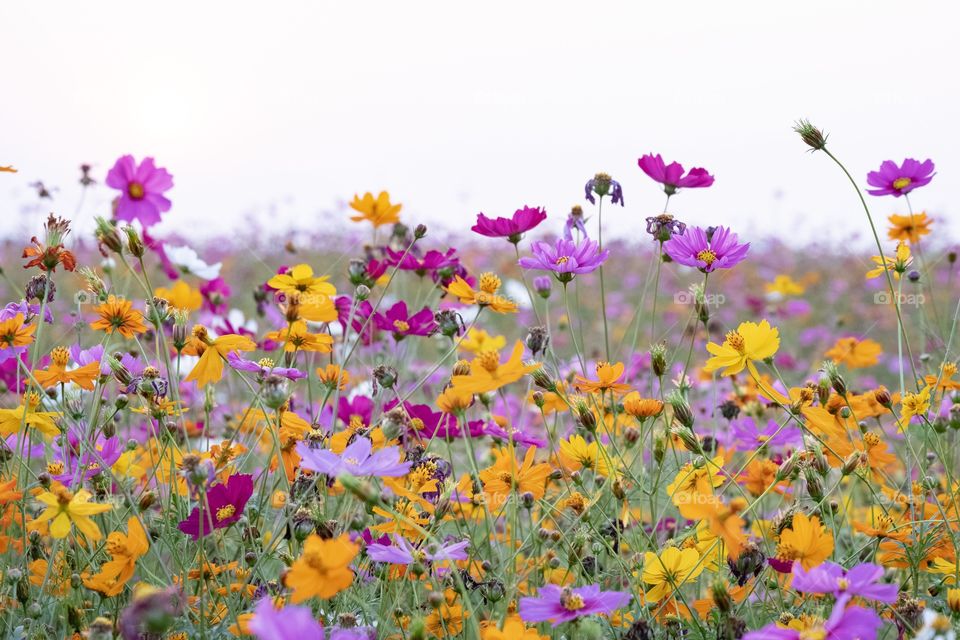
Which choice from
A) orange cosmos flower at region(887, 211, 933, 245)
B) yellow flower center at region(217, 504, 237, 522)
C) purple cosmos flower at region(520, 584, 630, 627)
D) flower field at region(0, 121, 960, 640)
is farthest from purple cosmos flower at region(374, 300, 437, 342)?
orange cosmos flower at region(887, 211, 933, 245)

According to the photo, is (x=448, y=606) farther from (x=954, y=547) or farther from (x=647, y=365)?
(x=647, y=365)


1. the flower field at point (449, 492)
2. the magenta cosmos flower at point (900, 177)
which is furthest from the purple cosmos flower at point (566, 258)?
the magenta cosmos flower at point (900, 177)

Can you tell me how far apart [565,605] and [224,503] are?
1.25 ft

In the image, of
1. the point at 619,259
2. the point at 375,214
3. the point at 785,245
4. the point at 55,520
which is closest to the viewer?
the point at 55,520

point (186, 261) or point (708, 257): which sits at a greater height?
point (708, 257)

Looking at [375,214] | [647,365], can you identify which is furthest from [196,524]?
[647,365]

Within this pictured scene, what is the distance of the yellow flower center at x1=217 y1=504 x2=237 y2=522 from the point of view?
0.91 m

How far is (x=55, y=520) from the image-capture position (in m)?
0.78

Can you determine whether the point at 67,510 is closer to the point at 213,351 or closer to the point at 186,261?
the point at 213,351

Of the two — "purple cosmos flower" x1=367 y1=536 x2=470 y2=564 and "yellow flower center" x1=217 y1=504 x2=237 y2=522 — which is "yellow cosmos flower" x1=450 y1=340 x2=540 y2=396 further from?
"yellow flower center" x1=217 y1=504 x2=237 y2=522

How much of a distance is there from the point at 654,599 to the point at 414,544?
26 centimetres

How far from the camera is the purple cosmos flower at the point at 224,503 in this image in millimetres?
920

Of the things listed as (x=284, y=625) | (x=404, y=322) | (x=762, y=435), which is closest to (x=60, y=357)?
(x=404, y=322)

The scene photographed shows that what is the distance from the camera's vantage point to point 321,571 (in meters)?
0.66
